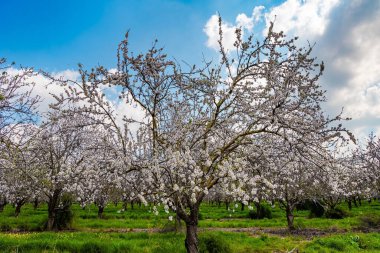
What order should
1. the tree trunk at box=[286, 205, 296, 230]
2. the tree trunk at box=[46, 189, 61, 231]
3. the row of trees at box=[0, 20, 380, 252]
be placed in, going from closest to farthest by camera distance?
the row of trees at box=[0, 20, 380, 252] < the tree trunk at box=[46, 189, 61, 231] < the tree trunk at box=[286, 205, 296, 230]

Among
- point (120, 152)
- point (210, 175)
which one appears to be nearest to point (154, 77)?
point (120, 152)

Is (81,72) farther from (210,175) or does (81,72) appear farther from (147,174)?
(210,175)

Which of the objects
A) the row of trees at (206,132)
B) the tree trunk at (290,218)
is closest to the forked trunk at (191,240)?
the row of trees at (206,132)

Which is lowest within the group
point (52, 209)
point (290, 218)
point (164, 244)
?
point (164, 244)

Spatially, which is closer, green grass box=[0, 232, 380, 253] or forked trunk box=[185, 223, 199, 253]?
forked trunk box=[185, 223, 199, 253]

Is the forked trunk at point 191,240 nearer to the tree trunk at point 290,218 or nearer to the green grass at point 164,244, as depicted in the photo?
the green grass at point 164,244

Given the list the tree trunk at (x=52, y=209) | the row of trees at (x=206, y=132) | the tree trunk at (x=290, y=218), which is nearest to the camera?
the row of trees at (x=206, y=132)

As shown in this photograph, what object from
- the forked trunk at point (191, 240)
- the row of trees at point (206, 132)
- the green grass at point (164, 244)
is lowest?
the green grass at point (164, 244)

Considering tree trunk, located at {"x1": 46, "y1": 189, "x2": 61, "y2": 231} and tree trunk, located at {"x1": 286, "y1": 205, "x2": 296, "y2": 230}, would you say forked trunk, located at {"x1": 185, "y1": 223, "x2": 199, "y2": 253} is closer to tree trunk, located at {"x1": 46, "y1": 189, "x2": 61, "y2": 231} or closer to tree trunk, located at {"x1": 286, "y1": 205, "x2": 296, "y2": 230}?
tree trunk, located at {"x1": 286, "y1": 205, "x2": 296, "y2": 230}

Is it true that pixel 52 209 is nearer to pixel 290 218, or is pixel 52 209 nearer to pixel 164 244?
pixel 164 244

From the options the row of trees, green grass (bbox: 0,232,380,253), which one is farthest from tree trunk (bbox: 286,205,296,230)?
the row of trees

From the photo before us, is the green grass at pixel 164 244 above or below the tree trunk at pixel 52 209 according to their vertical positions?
below

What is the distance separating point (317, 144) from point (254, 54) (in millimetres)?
3531

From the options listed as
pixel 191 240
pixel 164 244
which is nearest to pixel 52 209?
pixel 164 244
